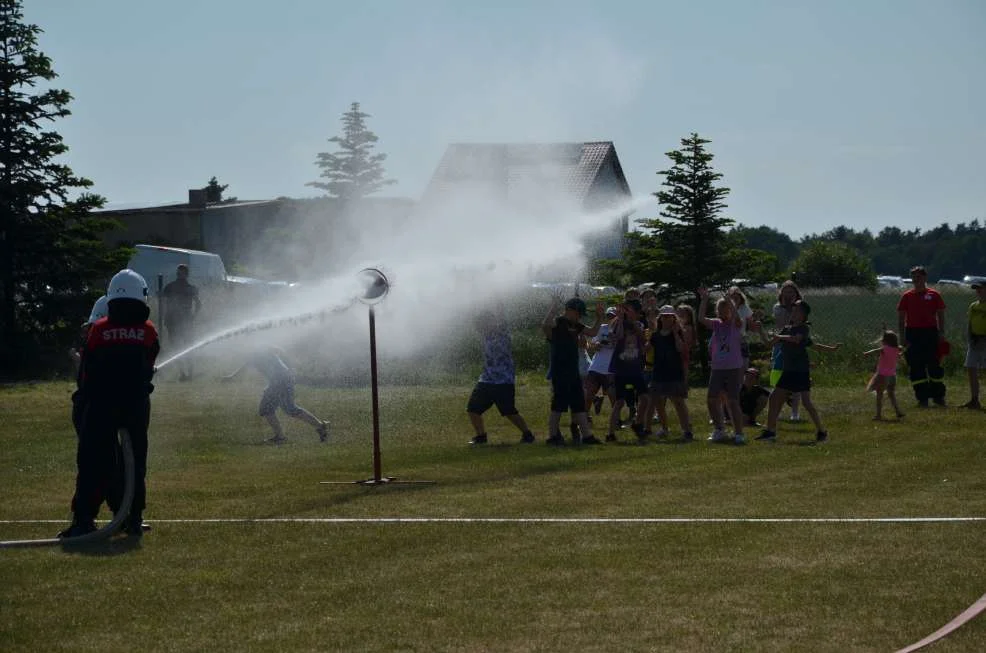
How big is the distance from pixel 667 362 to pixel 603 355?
1239 millimetres

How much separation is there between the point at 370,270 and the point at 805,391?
608cm

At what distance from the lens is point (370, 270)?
13.2m

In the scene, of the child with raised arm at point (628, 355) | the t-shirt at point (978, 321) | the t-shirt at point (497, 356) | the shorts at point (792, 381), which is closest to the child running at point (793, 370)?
the shorts at point (792, 381)

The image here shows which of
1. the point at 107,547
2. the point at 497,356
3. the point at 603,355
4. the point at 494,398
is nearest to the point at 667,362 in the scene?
the point at 603,355

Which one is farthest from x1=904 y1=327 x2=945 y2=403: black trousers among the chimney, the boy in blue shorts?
the chimney

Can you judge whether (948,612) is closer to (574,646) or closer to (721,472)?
(574,646)

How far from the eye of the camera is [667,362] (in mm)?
17422

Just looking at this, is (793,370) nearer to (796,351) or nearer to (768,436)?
(796,351)

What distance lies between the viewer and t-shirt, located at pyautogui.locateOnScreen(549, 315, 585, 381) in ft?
54.5

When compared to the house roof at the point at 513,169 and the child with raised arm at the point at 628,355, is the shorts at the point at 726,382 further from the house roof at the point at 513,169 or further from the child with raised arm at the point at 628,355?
the house roof at the point at 513,169

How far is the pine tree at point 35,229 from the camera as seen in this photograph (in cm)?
3072

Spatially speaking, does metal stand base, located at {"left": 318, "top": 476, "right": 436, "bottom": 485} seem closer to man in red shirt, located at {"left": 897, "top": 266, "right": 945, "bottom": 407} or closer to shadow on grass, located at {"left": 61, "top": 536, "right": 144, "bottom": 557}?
shadow on grass, located at {"left": 61, "top": 536, "right": 144, "bottom": 557}

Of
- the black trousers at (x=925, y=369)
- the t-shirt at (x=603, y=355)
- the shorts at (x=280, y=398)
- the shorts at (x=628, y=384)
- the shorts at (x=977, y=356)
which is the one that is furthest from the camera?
the black trousers at (x=925, y=369)

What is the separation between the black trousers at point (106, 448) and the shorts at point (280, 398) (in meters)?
6.82
